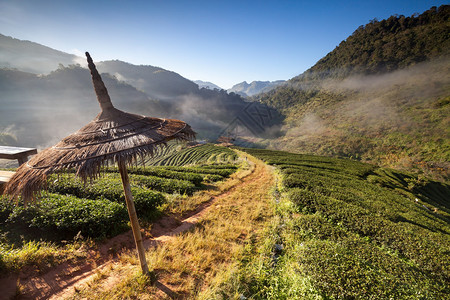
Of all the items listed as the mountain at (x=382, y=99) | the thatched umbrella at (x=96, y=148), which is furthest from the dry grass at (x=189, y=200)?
the mountain at (x=382, y=99)

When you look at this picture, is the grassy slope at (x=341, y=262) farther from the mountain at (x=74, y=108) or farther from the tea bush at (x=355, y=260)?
the mountain at (x=74, y=108)

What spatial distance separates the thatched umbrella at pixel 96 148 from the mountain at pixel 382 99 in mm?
54886

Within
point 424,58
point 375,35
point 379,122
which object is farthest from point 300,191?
point 375,35

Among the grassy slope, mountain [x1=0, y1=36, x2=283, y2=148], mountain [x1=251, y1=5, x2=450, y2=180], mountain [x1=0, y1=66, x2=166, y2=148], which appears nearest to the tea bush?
the grassy slope

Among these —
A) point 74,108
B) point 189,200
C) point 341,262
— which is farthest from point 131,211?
point 74,108

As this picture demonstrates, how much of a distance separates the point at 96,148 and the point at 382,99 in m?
97.2

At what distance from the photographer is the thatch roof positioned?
8.73 feet

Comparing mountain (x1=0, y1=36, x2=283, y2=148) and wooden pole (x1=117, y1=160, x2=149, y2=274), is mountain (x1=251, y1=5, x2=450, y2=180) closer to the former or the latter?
mountain (x1=0, y1=36, x2=283, y2=148)

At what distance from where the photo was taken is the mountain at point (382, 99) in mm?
45375

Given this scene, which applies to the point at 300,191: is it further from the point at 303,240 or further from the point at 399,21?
the point at 399,21

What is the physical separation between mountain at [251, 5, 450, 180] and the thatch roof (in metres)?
54.9

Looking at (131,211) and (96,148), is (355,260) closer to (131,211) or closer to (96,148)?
(131,211)

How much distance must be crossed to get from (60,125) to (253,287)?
150 metres

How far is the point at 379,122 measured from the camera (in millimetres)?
58250
